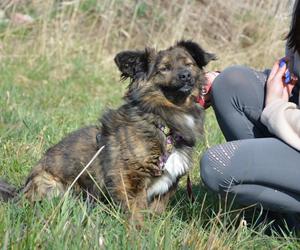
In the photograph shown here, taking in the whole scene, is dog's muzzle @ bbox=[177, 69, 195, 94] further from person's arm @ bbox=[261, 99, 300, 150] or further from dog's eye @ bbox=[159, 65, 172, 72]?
person's arm @ bbox=[261, 99, 300, 150]

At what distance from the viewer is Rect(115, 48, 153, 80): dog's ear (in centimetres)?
368

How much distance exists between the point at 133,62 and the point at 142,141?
52 centimetres

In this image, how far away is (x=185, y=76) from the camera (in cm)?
376

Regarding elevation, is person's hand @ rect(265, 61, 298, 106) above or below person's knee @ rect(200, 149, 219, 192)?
above

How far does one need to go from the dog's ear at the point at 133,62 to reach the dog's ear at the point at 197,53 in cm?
27

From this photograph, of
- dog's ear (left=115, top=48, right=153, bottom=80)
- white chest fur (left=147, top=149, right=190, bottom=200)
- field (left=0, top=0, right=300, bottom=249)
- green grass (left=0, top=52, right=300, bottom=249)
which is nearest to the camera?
green grass (left=0, top=52, right=300, bottom=249)

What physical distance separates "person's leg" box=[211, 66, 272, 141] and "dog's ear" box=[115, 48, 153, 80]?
50 cm

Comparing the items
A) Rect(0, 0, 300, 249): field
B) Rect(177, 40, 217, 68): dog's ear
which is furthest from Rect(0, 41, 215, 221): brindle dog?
Rect(0, 0, 300, 249): field

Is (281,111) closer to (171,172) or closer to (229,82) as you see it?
(229,82)

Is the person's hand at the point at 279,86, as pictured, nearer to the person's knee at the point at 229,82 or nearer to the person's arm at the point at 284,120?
the person's arm at the point at 284,120

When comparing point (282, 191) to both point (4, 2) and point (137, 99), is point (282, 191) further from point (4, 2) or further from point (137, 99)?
point (4, 2)

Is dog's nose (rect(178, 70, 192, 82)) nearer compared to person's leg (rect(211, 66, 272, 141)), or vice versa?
person's leg (rect(211, 66, 272, 141))

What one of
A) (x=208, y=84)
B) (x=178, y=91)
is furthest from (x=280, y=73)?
(x=178, y=91)

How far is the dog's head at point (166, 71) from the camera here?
3752 mm
